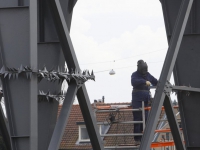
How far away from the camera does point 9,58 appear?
29.3ft

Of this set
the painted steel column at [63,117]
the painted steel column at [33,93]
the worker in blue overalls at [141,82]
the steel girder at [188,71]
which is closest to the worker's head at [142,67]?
the worker in blue overalls at [141,82]

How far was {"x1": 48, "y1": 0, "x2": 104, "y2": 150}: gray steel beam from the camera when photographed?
9.93 metres

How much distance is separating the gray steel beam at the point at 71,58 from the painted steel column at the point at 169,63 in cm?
97

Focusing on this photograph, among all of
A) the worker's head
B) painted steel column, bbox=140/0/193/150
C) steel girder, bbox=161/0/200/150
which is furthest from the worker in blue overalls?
painted steel column, bbox=140/0/193/150

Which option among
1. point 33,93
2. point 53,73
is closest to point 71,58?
point 53,73

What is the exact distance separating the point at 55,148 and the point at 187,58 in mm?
4101

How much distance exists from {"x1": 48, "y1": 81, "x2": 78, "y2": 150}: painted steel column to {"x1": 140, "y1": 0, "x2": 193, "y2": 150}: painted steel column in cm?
175

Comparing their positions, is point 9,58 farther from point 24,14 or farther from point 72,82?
point 72,82

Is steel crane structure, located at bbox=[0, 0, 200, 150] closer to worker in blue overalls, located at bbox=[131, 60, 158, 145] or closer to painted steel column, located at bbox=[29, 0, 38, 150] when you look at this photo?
painted steel column, located at bbox=[29, 0, 38, 150]

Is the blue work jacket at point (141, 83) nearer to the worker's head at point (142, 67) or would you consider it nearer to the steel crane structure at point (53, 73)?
the worker's head at point (142, 67)

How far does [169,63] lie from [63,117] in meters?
2.66

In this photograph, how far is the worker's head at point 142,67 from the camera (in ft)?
48.5

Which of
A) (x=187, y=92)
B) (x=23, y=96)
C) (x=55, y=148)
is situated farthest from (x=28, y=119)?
(x=187, y=92)

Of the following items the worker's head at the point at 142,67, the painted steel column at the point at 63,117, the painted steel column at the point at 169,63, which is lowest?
the painted steel column at the point at 63,117
